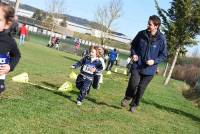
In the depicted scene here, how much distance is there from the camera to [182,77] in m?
64.8

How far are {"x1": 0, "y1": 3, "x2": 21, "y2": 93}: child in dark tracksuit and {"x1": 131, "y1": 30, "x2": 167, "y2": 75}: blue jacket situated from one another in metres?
5.85

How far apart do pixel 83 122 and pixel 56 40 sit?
54404 millimetres

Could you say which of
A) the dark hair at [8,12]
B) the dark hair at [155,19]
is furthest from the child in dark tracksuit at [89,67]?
the dark hair at [8,12]

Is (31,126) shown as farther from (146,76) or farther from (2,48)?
(146,76)

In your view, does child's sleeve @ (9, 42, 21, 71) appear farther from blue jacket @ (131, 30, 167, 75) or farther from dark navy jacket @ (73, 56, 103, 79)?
dark navy jacket @ (73, 56, 103, 79)

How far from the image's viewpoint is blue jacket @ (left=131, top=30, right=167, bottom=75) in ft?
39.6

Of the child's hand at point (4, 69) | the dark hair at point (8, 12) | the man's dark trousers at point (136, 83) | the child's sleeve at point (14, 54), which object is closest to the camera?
the dark hair at point (8, 12)

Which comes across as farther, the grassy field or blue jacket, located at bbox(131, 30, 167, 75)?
blue jacket, located at bbox(131, 30, 167, 75)

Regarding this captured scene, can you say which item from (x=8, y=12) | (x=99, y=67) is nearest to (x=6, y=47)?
(x=8, y=12)

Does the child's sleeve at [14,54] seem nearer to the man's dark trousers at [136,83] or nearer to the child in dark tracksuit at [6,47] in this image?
the child in dark tracksuit at [6,47]

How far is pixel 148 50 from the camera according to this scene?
1209cm

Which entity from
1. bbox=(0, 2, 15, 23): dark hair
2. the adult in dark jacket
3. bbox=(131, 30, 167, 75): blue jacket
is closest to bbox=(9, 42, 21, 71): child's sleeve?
bbox=(0, 2, 15, 23): dark hair

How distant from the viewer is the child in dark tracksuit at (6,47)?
19.9ft

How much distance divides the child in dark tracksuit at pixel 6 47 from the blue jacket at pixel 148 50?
585 centimetres
